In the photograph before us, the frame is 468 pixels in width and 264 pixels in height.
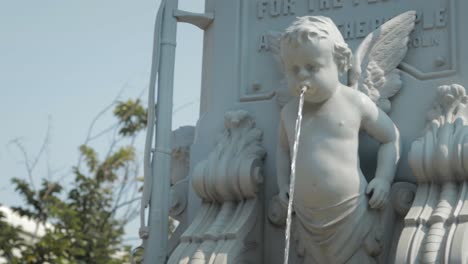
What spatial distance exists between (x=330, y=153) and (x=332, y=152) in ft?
0.06

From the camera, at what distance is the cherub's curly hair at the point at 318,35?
744cm

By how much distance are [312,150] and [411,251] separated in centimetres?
105

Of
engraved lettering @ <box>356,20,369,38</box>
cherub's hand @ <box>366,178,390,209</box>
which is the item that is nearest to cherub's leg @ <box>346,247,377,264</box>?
cherub's hand @ <box>366,178,390,209</box>

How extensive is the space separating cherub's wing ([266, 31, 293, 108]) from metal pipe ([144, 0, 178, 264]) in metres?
1.01

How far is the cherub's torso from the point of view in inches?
291

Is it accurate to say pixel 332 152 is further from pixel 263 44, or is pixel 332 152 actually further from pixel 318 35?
pixel 263 44

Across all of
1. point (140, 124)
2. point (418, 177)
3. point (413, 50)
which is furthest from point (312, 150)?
point (140, 124)

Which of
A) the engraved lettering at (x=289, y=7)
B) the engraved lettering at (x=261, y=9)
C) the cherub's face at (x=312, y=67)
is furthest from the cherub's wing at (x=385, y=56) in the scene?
the engraved lettering at (x=261, y=9)

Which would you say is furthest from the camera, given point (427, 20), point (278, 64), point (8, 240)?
point (8, 240)

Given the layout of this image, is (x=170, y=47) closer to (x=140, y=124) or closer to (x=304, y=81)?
(x=304, y=81)

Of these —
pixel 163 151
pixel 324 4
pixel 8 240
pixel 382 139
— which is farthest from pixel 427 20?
pixel 8 240

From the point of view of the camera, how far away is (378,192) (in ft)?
24.5

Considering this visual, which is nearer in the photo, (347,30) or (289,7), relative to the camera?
(347,30)

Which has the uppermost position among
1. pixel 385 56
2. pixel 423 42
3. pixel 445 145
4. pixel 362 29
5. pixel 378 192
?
pixel 362 29
